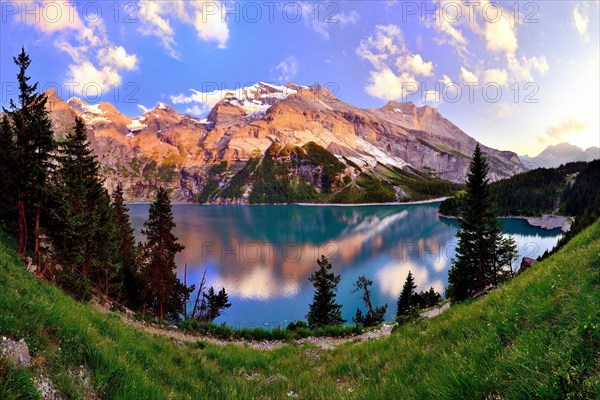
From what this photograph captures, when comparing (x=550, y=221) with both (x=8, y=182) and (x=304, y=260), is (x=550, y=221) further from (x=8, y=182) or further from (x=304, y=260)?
(x=8, y=182)

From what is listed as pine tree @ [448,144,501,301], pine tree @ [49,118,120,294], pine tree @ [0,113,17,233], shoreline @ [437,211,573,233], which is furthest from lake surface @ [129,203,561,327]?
pine tree @ [0,113,17,233]

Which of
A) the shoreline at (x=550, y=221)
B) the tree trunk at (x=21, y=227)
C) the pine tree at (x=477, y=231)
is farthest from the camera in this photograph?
the shoreline at (x=550, y=221)

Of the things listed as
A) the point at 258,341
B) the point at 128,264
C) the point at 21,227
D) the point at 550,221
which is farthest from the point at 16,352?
the point at 550,221

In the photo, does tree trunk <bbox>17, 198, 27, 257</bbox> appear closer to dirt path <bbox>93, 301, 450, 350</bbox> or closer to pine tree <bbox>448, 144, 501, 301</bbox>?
dirt path <bbox>93, 301, 450, 350</bbox>

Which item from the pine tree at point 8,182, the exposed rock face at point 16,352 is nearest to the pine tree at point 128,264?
the pine tree at point 8,182

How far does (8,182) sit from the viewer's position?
948 inches

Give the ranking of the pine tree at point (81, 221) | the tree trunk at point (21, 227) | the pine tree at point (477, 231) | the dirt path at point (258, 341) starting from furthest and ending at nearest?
the pine tree at point (477, 231) < the pine tree at point (81, 221) < the tree trunk at point (21, 227) < the dirt path at point (258, 341)

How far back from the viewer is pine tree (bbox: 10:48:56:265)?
23609 millimetres

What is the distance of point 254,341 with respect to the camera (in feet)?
77.7

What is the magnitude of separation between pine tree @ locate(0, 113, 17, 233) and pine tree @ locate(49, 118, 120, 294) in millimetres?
2810

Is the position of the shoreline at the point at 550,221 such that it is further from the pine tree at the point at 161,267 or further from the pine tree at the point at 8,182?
the pine tree at the point at 8,182

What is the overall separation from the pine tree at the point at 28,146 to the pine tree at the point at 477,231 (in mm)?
42932

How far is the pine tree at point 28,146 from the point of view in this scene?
77.5 feet

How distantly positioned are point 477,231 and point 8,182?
47811 mm
